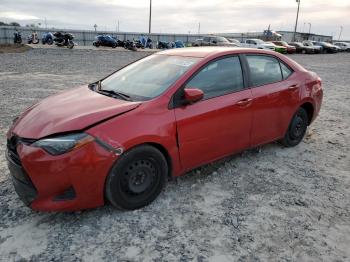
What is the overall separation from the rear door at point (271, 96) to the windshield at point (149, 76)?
98 centimetres

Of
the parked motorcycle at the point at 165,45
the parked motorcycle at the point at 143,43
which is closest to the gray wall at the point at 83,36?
the parked motorcycle at the point at 143,43

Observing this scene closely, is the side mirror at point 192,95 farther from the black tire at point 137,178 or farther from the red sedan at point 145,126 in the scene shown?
the black tire at point 137,178

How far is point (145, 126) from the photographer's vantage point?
11.0 feet

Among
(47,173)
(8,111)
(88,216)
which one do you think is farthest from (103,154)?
(8,111)

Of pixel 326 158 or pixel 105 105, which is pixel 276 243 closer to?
pixel 105 105

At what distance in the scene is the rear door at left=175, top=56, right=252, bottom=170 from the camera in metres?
3.74

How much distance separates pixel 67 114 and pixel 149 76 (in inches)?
45.5

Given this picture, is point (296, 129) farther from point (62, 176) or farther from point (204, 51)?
point (62, 176)

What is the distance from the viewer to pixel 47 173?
3010mm

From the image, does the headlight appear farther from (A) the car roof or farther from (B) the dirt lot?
(A) the car roof

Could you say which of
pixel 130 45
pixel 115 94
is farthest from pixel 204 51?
pixel 130 45

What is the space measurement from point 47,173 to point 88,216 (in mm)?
680

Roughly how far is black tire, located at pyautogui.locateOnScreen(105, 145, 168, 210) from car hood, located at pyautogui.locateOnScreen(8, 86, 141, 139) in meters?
0.44

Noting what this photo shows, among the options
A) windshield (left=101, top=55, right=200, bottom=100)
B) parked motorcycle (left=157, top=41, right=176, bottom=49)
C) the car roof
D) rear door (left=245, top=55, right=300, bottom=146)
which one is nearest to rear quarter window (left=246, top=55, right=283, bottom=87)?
rear door (left=245, top=55, right=300, bottom=146)
